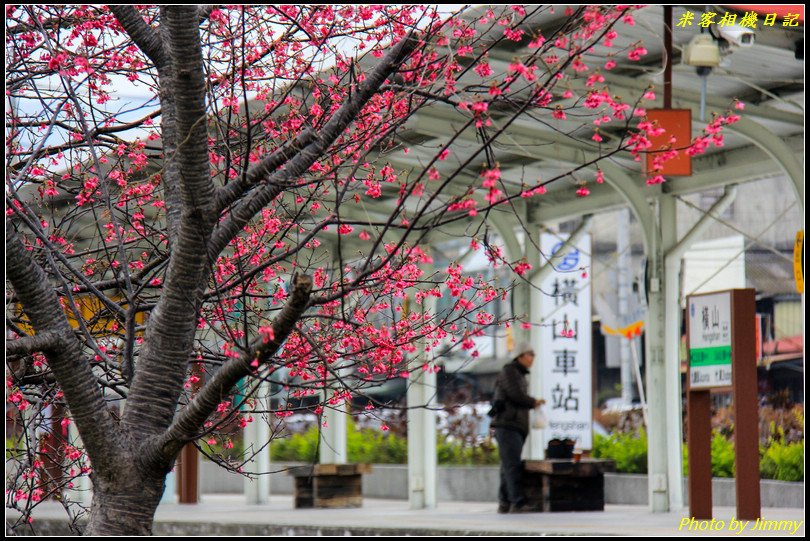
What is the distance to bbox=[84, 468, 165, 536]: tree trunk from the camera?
4805 mm

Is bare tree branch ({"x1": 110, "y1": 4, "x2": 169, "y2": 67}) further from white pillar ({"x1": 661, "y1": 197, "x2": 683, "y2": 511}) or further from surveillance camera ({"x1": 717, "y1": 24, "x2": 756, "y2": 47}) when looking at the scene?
white pillar ({"x1": 661, "y1": 197, "x2": 683, "y2": 511})

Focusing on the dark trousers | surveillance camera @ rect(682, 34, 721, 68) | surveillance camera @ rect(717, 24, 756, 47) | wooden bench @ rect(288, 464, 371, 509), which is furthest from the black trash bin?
surveillance camera @ rect(717, 24, 756, 47)

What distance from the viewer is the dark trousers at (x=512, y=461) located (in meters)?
14.1

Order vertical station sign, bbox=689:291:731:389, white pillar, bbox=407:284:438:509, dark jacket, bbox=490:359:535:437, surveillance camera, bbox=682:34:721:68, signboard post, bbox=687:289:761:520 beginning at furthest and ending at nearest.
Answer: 1. white pillar, bbox=407:284:438:509
2. dark jacket, bbox=490:359:535:437
3. vertical station sign, bbox=689:291:731:389
4. signboard post, bbox=687:289:761:520
5. surveillance camera, bbox=682:34:721:68

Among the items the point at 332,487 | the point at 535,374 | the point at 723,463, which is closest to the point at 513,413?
the point at 535,374

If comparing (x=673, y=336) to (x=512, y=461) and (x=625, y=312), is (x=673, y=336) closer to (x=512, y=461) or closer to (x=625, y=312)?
(x=512, y=461)

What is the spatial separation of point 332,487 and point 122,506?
13920 millimetres

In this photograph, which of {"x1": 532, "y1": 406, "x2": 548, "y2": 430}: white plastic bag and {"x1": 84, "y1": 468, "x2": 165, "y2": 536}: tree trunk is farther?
{"x1": 532, "y1": 406, "x2": 548, "y2": 430}: white plastic bag

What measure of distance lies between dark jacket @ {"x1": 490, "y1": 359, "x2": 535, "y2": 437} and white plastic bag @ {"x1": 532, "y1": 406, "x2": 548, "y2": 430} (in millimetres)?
609

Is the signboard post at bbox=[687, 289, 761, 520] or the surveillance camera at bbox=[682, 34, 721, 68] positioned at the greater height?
the surveillance camera at bbox=[682, 34, 721, 68]

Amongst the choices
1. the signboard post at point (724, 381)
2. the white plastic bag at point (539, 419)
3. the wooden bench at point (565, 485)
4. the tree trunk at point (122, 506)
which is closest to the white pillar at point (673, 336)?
the wooden bench at point (565, 485)

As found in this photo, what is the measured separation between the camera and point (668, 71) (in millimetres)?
10906

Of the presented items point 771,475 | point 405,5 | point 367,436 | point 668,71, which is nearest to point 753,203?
point 367,436

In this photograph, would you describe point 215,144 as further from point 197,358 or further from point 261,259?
point 197,358
